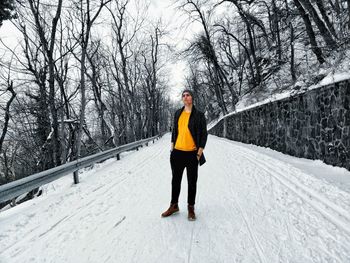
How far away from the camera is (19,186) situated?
4723 millimetres

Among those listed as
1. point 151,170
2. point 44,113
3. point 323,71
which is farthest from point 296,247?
point 44,113

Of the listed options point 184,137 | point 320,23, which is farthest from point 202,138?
point 320,23

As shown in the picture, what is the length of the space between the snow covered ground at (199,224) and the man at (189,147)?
0.38 meters

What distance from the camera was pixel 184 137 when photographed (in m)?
4.07

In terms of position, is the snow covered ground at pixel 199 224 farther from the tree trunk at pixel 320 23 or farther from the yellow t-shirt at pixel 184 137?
the tree trunk at pixel 320 23

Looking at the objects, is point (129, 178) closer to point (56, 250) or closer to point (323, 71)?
point (56, 250)

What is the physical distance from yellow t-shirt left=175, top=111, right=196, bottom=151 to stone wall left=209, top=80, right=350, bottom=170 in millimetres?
3976

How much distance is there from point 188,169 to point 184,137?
51cm

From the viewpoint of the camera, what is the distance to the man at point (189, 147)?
402cm

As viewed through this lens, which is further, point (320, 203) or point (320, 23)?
point (320, 23)

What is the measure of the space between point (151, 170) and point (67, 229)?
479 cm

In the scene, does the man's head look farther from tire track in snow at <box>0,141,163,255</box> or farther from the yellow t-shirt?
tire track in snow at <box>0,141,163,255</box>

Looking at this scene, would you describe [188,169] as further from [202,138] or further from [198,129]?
[198,129]

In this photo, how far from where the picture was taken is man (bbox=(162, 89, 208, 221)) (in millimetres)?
4020
